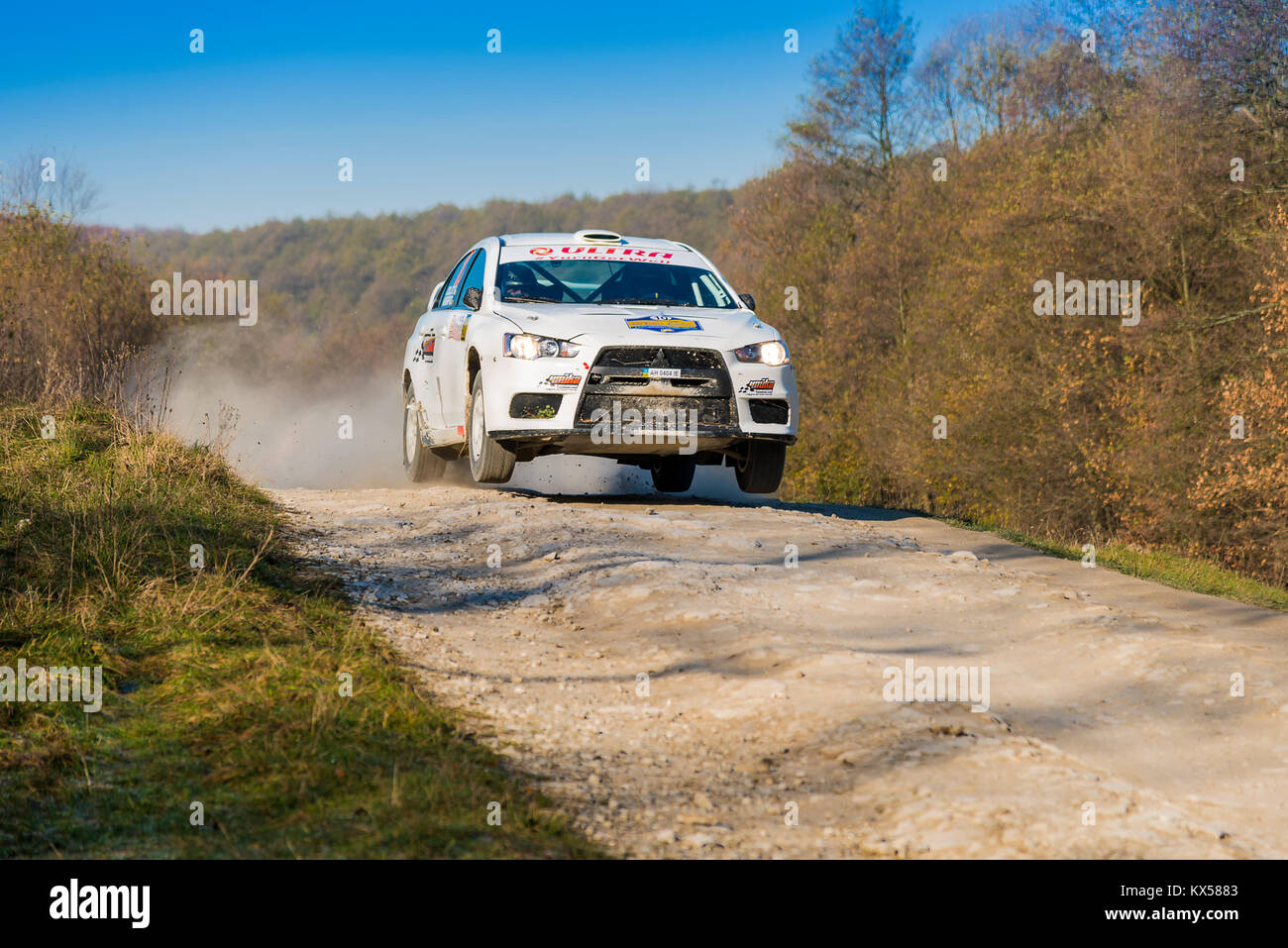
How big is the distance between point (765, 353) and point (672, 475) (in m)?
3.45

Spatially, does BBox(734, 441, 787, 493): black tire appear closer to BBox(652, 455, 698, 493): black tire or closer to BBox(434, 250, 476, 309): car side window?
BBox(652, 455, 698, 493): black tire

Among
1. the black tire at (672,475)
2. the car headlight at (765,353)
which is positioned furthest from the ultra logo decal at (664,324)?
the black tire at (672,475)

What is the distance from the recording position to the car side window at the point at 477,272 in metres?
11.0

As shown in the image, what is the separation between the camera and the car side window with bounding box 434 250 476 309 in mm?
11906

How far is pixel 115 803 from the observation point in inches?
157

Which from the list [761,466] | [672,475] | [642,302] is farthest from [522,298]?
[672,475]

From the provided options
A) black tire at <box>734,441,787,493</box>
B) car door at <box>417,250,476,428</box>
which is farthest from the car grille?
car door at <box>417,250,476,428</box>

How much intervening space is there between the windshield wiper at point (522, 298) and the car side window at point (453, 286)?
5.24 ft

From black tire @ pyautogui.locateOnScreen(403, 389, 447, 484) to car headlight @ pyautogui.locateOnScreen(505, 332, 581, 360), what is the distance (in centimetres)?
345

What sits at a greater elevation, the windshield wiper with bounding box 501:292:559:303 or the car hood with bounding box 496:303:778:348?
the windshield wiper with bounding box 501:292:559:303

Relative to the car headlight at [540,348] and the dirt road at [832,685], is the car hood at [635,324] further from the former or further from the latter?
the dirt road at [832,685]

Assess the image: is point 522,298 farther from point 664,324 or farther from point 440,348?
point 440,348

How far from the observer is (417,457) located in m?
12.8
